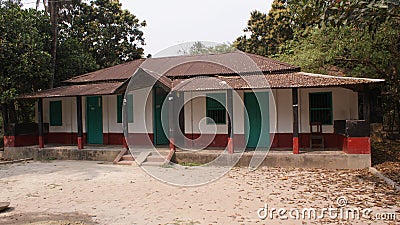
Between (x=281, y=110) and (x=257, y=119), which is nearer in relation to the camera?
(x=281, y=110)

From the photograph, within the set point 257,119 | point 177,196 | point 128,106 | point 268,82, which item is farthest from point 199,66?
point 177,196

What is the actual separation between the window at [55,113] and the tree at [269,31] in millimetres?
12235

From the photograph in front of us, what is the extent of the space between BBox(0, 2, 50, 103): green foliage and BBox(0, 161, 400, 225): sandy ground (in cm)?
454

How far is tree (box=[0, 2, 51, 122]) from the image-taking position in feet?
43.0

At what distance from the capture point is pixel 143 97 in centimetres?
1348

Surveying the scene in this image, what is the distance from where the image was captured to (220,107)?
12.5 m

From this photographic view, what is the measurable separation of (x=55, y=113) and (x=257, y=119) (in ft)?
28.9

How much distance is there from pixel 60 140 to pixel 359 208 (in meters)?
12.5

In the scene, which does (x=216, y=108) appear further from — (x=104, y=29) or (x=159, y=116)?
(x=104, y=29)

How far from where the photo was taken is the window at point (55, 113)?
14.9m

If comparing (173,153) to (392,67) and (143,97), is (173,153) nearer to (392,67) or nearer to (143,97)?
(143,97)

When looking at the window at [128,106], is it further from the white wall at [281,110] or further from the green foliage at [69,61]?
the green foliage at [69,61]

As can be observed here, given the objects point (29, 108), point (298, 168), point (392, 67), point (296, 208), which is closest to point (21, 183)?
point (296, 208)
